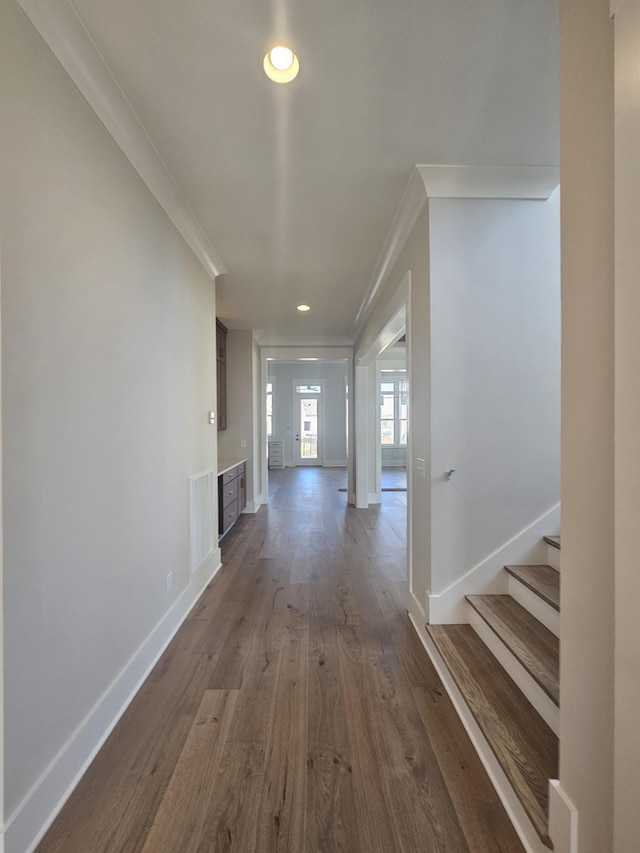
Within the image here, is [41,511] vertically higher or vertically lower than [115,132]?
lower

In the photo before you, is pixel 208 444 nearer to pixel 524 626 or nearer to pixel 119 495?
pixel 119 495

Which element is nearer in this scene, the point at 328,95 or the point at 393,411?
the point at 328,95

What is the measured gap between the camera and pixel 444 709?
1671 millimetres

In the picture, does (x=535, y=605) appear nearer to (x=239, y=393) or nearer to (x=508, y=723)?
(x=508, y=723)

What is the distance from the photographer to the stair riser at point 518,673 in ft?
4.62

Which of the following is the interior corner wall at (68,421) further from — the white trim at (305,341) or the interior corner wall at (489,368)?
the white trim at (305,341)

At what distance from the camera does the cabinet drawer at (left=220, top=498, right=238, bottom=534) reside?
4.05m

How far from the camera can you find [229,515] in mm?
4312

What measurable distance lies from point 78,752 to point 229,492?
301 centimetres

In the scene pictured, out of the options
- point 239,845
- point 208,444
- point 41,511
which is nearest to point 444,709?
point 239,845

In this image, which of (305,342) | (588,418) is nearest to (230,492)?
(305,342)

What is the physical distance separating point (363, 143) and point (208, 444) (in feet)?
7.45

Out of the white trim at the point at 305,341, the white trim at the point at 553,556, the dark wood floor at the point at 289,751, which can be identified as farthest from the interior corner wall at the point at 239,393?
the white trim at the point at 553,556

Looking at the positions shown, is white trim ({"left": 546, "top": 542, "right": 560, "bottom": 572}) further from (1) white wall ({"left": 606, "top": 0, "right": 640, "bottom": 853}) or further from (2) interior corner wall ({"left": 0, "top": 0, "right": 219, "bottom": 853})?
(2) interior corner wall ({"left": 0, "top": 0, "right": 219, "bottom": 853})
